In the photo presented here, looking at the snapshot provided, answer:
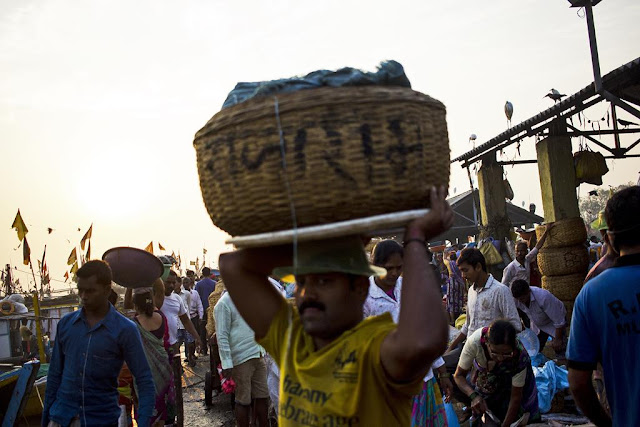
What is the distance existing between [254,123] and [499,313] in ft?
16.6

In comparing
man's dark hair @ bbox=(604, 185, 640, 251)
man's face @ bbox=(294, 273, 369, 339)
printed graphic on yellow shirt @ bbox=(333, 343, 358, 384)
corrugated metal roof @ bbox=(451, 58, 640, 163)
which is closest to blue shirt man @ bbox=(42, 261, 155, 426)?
man's face @ bbox=(294, 273, 369, 339)

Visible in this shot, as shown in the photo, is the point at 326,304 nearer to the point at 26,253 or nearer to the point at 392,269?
the point at 392,269

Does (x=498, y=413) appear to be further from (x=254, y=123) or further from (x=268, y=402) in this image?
(x=254, y=123)

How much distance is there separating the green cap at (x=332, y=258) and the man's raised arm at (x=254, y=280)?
0.25 meters

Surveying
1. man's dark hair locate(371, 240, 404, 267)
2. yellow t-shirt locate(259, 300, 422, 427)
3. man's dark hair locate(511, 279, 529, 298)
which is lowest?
man's dark hair locate(511, 279, 529, 298)

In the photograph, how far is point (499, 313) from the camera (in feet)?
21.1

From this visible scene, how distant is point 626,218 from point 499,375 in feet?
A: 8.90

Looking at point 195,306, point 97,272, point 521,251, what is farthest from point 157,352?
point 195,306

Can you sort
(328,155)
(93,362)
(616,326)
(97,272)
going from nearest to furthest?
1. (328,155)
2. (616,326)
3. (93,362)
4. (97,272)

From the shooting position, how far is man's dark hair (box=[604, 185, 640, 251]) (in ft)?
9.99

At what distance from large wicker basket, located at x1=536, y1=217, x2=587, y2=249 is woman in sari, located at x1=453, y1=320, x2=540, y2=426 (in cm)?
482

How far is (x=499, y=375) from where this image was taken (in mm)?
5426

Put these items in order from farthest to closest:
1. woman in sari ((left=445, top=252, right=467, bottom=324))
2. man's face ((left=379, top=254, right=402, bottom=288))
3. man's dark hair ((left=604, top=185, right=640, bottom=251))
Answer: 1. woman in sari ((left=445, top=252, right=467, bottom=324))
2. man's face ((left=379, top=254, right=402, bottom=288))
3. man's dark hair ((left=604, top=185, right=640, bottom=251))

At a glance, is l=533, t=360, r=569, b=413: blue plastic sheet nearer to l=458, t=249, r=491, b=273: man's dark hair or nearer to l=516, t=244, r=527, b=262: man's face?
l=458, t=249, r=491, b=273: man's dark hair
